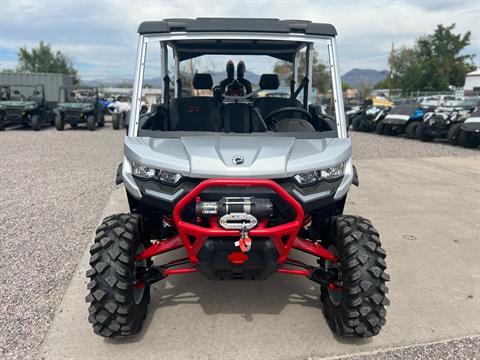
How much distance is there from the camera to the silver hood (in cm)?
244

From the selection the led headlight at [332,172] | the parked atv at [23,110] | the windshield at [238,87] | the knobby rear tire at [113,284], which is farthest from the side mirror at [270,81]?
the parked atv at [23,110]

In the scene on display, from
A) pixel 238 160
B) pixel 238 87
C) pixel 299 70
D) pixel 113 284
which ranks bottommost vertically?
pixel 113 284

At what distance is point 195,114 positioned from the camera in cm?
364

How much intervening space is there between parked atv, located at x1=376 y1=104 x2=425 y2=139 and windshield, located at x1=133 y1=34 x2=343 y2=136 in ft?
35.2

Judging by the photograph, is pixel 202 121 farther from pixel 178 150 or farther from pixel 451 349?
pixel 451 349

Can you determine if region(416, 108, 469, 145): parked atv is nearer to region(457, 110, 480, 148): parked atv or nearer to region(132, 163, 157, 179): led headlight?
region(457, 110, 480, 148): parked atv

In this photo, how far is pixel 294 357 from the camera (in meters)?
2.62

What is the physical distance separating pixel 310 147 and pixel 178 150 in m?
0.85

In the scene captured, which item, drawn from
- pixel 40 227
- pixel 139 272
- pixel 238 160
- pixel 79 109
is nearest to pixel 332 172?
pixel 238 160

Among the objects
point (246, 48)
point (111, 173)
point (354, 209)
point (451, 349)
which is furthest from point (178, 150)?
point (111, 173)

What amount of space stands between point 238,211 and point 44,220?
3.63m

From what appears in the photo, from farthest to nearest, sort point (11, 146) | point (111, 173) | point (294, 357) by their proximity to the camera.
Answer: point (11, 146), point (111, 173), point (294, 357)

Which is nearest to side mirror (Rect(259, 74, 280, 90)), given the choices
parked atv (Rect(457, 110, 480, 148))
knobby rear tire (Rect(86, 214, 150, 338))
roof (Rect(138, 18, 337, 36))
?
roof (Rect(138, 18, 337, 36))

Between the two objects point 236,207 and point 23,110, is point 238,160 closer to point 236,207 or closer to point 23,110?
point 236,207
